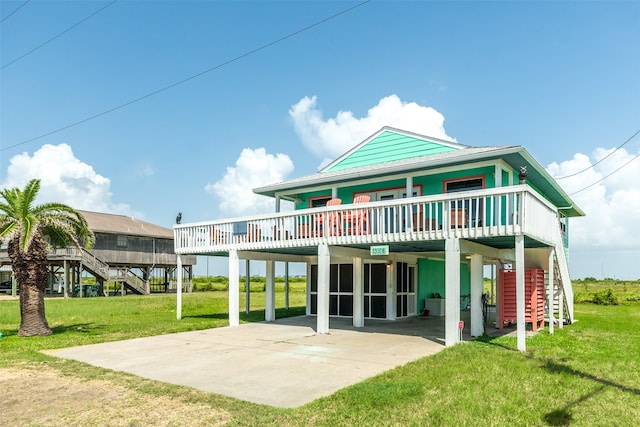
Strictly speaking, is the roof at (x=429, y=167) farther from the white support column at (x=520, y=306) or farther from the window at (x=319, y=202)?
the white support column at (x=520, y=306)

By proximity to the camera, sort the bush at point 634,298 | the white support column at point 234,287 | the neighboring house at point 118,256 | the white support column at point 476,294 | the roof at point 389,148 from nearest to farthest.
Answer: the white support column at point 476,294
the white support column at point 234,287
the roof at point 389,148
the bush at point 634,298
the neighboring house at point 118,256

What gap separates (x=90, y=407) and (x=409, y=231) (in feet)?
26.6

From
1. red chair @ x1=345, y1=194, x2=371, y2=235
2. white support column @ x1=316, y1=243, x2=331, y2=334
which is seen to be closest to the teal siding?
red chair @ x1=345, y1=194, x2=371, y2=235

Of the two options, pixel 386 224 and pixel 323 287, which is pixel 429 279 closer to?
pixel 386 224

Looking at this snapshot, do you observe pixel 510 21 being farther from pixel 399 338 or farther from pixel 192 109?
pixel 192 109

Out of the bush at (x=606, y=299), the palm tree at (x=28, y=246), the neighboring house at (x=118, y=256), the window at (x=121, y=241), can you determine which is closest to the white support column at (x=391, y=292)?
the palm tree at (x=28, y=246)

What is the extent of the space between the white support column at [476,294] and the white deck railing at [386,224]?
1081 mm

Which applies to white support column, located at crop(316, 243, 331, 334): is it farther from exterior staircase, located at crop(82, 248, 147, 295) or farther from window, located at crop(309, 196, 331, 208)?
exterior staircase, located at crop(82, 248, 147, 295)

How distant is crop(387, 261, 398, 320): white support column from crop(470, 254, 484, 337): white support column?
4666 millimetres

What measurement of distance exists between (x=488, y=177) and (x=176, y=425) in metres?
12.1

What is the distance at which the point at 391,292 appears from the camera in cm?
1683

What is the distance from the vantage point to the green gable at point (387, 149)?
685 inches

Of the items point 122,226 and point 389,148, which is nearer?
point 389,148

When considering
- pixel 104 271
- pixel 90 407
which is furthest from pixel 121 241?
pixel 90 407
